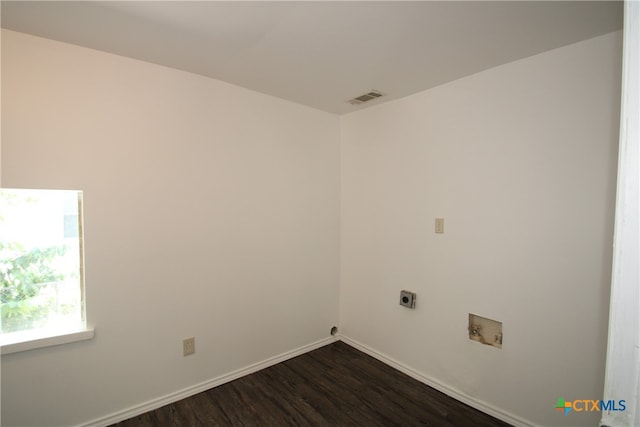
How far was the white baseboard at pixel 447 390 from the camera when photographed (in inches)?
77.5

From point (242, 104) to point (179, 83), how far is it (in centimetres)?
49

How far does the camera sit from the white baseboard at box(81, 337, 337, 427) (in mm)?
1917

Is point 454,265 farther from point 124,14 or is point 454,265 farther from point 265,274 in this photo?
point 124,14

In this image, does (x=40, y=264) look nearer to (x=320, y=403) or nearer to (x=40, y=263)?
(x=40, y=263)

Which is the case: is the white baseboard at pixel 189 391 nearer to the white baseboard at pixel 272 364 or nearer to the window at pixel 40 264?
the white baseboard at pixel 272 364

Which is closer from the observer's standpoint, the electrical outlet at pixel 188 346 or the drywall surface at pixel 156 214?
the drywall surface at pixel 156 214

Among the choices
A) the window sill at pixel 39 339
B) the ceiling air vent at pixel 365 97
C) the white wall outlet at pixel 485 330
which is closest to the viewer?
the window sill at pixel 39 339

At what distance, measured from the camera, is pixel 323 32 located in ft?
5.38

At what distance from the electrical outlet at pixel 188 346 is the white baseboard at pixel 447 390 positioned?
157cm

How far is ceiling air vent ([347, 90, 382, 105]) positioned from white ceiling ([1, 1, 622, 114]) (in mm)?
293

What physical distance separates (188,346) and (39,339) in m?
0.86

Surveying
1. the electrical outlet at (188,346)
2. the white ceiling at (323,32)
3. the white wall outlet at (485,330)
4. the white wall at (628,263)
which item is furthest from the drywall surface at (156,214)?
the white wall at (628,263)

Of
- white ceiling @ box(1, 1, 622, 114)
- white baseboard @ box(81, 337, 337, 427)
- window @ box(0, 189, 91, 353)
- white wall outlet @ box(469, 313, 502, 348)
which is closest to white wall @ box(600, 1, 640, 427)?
white ceiling @ box(1, 1, 622, 114)

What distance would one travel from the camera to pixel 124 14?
1496 millimetres
